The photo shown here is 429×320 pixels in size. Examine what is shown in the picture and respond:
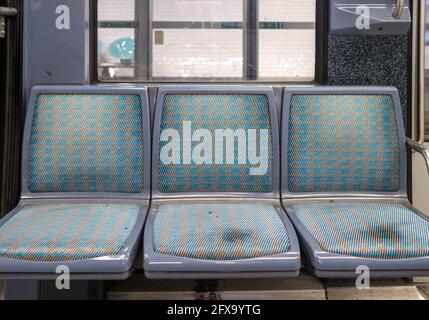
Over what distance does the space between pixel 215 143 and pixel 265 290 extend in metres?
0.78

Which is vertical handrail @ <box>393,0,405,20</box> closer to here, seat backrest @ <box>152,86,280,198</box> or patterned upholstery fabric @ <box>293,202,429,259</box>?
seat backrest @ <box>152,86,280,198</box>

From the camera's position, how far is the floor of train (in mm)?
2252

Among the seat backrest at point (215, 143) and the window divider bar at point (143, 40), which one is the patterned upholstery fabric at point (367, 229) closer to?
the seat backrest at point (215, 143)

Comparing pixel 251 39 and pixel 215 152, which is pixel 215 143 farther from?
pixel 251 39

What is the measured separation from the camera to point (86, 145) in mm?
2002

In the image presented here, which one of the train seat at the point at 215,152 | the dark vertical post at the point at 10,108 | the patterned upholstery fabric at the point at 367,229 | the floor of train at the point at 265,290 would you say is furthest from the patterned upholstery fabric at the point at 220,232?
the dark vertical post at the point at 10,108

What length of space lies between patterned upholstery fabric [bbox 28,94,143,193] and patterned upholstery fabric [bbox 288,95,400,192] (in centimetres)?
68

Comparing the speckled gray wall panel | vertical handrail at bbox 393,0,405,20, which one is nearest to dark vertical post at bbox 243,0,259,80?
the speckled gray wall panel

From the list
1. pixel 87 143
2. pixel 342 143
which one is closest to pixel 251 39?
pixel 342 143

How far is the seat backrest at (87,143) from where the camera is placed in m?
1.98

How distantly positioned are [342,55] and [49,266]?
1570mm

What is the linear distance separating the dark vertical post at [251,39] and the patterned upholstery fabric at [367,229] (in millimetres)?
879

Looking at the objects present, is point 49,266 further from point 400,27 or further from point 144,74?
point 400,27

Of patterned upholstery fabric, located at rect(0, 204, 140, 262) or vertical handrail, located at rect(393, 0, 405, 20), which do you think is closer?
patterned upholstery fabric, located at rect(0, 204, 140, 262)
